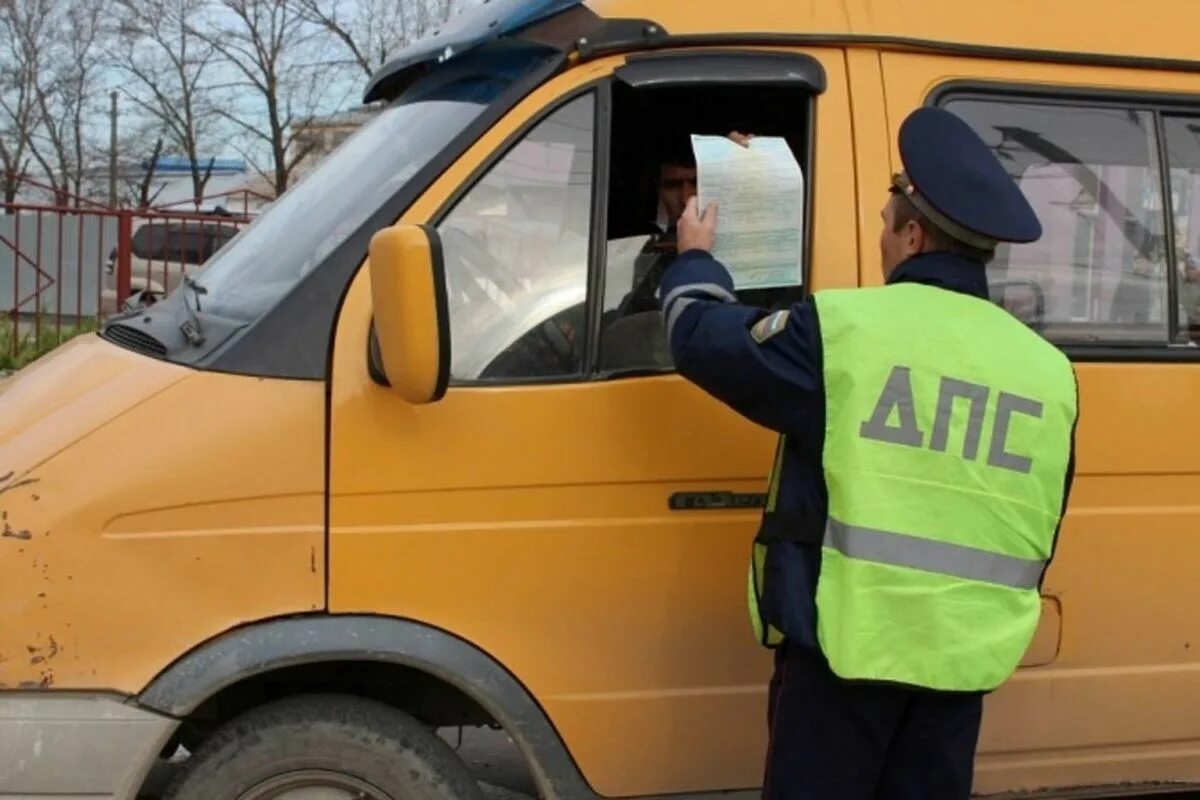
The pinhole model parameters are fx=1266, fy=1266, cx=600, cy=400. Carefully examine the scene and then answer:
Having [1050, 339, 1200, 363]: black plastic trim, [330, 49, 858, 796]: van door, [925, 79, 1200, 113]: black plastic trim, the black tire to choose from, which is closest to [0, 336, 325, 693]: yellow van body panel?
[330, 49, 858, 796]: van door

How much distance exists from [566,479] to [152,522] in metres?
0.90

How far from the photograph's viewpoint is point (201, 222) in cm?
1202

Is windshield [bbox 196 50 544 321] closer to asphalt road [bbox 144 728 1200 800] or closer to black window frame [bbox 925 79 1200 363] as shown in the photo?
black window frame [bbox 925 79 1200 363]

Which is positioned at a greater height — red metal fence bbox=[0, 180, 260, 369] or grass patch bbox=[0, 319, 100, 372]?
red metal fence bbox=[0, 180, 260, 369]

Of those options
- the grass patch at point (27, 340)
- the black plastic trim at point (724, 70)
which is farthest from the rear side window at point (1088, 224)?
the grass patch at point (27, 340)

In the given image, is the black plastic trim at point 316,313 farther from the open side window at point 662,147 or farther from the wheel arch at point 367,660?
the wheel arch at point 367,660

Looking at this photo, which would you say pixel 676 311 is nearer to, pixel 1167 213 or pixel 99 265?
pixel 1167 213

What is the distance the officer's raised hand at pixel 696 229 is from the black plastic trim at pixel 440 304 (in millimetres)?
538

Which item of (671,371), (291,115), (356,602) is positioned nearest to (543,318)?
(671,371)

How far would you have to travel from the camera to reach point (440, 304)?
2.56 m

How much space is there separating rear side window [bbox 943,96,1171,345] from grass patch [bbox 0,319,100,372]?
8091 millimetres

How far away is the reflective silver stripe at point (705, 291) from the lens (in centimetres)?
259

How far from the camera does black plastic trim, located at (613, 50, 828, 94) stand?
2957mm

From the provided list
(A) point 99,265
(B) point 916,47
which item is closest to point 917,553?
(B) point 916,47
